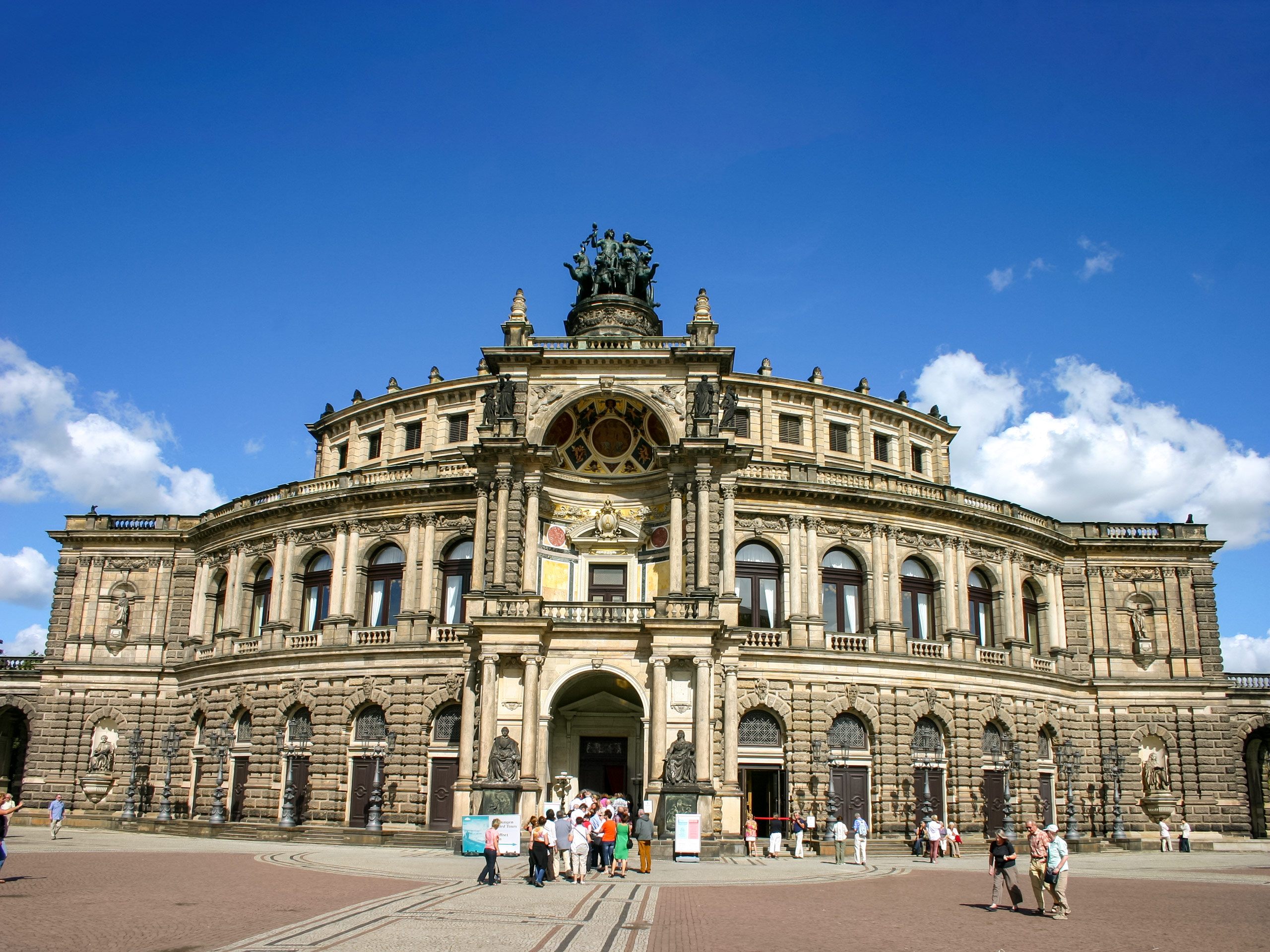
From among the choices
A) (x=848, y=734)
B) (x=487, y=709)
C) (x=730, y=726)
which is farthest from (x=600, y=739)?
(x=848, y=734)

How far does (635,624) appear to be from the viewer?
36625 millimetres

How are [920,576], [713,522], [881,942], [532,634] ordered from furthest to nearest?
[920,576] → [713,522] → [532,634] → [881,942]

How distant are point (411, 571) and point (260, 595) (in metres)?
9.60

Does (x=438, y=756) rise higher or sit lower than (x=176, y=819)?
higher

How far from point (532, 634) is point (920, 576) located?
19.5 meters

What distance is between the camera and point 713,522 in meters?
38.8

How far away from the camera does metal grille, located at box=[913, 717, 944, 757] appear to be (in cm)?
4375

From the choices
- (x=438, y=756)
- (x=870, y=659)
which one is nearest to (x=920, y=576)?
(x=870, y=659)

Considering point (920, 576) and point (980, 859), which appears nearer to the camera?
point (980, 859)

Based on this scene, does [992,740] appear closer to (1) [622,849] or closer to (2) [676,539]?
(2) [676,539]

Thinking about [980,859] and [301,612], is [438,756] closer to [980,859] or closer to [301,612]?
[301,612]

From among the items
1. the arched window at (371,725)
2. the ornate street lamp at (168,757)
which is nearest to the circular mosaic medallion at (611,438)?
the arched window at (371,725)

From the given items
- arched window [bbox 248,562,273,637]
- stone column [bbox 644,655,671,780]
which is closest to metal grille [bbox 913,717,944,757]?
stone column [bbox 644,655,671,780]

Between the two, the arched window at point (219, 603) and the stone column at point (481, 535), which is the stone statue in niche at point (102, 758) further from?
the stone column at point (481, 535)
